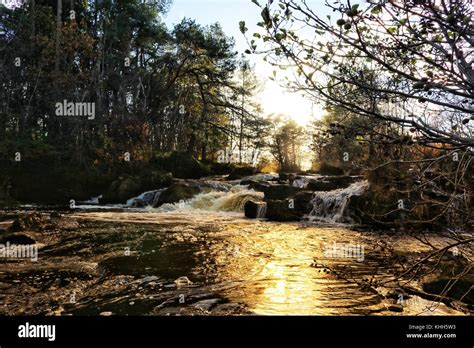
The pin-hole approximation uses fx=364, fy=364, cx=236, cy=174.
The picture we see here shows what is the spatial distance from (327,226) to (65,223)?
9.59 meters

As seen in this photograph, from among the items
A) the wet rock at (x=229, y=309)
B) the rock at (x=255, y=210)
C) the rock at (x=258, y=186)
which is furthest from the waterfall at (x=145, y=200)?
the wet rock at (x=229, y=309)

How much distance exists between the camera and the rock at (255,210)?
1661cm

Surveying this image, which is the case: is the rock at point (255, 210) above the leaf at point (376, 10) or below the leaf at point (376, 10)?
below

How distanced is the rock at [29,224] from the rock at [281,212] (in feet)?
29.2

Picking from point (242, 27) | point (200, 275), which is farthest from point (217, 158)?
point (242, 27)

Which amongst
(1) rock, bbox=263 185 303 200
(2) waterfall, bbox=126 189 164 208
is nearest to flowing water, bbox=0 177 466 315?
(1) rock, bbox=263 185 303 200

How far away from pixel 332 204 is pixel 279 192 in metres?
3.30

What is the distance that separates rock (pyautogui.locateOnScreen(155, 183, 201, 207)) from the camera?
64.5ft

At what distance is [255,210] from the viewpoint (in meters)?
16.6

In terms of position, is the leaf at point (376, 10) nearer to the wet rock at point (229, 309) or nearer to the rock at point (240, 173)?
the wet rock at point (229, 309)

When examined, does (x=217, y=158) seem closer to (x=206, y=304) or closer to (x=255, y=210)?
(x=255, y=210)
